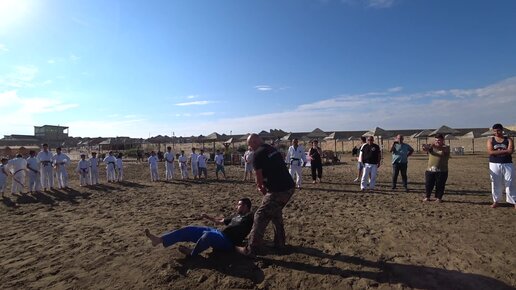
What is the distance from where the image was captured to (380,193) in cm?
1121

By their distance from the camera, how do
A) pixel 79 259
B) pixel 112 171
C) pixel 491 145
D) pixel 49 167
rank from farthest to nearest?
pixel 112 171, pixel 49 167, pixel 491 145, pixel 79 259

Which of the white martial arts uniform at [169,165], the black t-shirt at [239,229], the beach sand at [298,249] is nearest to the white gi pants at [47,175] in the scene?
the beach sand at [298,249]

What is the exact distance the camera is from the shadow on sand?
4.35 m

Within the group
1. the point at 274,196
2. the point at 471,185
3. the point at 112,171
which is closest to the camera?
the point at 274,196

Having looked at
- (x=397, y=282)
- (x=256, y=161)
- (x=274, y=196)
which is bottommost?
(x=397, y=282)

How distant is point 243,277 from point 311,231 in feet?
7.64

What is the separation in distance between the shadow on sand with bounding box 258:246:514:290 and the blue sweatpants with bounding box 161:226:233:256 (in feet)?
1.98

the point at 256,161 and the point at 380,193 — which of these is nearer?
the point at 256,161

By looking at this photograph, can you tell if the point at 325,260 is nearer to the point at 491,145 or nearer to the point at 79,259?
the point at 79,259

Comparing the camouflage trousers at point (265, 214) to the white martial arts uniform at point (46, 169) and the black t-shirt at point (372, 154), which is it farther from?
the white martial arts uniform at point (46, 169)

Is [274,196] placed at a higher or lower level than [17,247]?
higher

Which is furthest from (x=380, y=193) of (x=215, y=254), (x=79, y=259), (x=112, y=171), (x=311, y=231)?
(x=112, y=171)

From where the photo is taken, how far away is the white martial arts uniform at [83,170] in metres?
15.9

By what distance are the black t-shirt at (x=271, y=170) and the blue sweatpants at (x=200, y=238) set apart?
1040 millimetres
